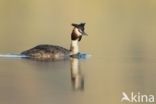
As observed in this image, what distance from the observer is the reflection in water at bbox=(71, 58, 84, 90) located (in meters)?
3.04

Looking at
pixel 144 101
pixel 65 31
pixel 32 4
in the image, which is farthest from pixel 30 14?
pixel 144 101

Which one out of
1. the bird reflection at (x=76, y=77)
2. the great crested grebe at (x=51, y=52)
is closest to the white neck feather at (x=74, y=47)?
the great crested grebe at (x=51, y=52)

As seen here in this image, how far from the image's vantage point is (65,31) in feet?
14.0

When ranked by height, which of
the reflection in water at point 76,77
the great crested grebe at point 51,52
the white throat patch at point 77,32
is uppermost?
the white throat patch at point 77,32

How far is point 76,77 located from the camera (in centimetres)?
325

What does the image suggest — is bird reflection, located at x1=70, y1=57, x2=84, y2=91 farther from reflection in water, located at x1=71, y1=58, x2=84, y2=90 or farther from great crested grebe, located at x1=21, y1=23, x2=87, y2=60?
great crested grebe, located at x1=21, y1=23, x2=87, y2=60

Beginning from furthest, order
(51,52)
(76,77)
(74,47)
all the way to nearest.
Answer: (74,47) → (51,52) → (76,77)

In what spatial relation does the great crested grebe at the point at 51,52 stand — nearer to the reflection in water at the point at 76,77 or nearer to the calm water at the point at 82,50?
the calm water at the point at 82,50

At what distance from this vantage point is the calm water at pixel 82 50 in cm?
296

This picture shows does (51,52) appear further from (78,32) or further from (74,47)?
(78,32)

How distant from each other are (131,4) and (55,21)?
68cm

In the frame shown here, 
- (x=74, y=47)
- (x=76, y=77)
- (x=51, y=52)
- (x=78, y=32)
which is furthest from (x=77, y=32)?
(x=76, y=77)

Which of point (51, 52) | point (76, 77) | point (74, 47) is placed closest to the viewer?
point (76, 77)

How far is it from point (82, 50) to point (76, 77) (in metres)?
0.78
